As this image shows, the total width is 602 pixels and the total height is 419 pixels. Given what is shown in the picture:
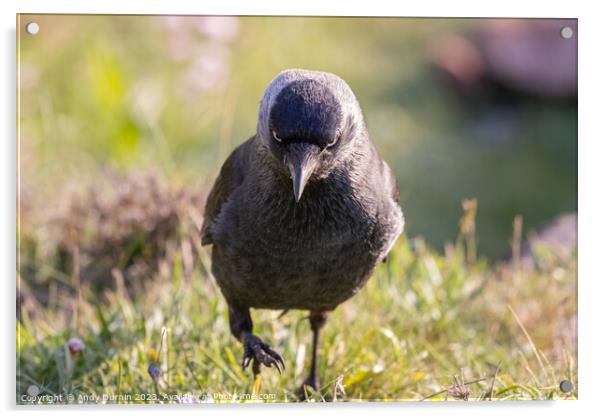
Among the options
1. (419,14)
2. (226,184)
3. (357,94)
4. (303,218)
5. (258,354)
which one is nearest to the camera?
(303,218)

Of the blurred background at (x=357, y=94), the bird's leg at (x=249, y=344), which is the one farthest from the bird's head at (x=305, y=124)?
the blurred background at (x=357, y=94)

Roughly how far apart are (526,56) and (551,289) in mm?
1342

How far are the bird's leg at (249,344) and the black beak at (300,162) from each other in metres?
0.68

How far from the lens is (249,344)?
130 inches

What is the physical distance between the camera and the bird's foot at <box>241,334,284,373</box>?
326 centimetres

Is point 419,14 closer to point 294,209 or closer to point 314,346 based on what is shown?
point 294,209

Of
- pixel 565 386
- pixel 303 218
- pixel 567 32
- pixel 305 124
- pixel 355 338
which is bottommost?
pixel 565 386

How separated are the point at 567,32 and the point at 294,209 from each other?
139 centimetres

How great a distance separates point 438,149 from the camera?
16.6 feet

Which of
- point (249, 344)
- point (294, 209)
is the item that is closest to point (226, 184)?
point (294, 209)

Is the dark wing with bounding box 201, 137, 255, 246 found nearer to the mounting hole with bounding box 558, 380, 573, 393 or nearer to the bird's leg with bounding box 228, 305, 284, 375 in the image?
the bird's leg with bounding box 228, 305, 284, 375

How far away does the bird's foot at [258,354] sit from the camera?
10.7ft

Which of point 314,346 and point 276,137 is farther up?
point 276,137

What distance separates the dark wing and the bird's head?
38 cm
